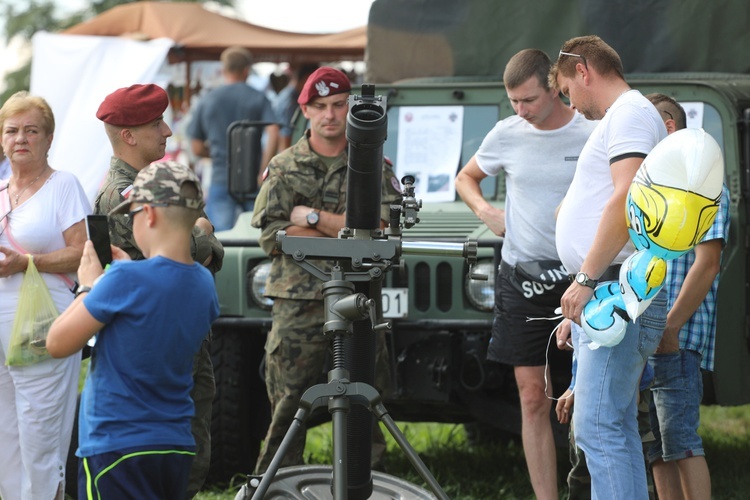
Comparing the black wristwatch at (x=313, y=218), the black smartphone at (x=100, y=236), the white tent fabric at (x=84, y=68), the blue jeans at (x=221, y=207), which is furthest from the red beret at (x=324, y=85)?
the white tent fabric at (x=84, y=68)

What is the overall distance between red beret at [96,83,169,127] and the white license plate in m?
1.46

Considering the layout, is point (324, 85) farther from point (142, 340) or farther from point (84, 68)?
point (84, 68)

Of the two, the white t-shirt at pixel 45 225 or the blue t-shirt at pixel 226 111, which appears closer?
the white t-shirt at pixel 45 225

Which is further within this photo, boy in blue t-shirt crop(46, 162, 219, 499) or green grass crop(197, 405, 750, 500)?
green grass crop(197, 405, 750, 500)

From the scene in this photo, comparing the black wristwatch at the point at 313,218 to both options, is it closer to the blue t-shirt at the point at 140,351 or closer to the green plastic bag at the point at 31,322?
the green plastic bag at the point at 31,322

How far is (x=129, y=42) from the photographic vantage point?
1206cm

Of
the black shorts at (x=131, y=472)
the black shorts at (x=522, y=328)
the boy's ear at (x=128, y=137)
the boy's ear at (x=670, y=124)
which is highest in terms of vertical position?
the boy's ear at (x=670, y=124)

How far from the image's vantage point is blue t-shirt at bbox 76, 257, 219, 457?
3350mm

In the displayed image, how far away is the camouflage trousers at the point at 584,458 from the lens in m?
4.55

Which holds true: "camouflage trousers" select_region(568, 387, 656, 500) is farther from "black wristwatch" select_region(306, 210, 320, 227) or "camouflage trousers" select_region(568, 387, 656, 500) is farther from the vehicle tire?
the vehicle tire

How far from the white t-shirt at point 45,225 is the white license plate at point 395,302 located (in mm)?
1360

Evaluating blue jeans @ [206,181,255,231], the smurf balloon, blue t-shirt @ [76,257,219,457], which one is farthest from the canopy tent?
blue t-shirt @ [76,257,219,457]

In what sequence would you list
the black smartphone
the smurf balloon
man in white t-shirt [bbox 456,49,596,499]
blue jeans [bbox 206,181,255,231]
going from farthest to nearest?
blue jeans [bbox 206,181,255,231] < man in white t-shirt [bbox 456,49,596,499] < the smurf balloon < the black smartphone

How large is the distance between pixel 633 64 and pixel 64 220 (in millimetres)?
3170
